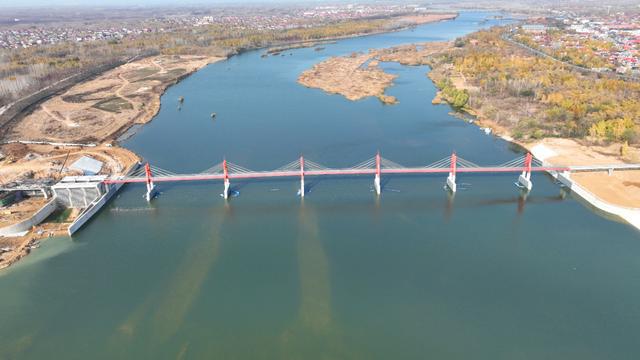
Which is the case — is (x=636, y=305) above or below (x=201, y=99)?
below

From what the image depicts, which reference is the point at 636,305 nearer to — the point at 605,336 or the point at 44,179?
the point at 605,336

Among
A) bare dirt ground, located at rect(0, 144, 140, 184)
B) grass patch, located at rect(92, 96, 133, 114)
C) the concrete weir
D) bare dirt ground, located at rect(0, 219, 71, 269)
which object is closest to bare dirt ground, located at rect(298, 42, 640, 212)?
grass patch, located at rect(92, 96, 133, 114)

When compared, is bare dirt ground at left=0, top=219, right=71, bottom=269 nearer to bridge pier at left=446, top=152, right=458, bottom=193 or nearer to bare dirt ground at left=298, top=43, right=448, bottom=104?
bridge pier at left=446, top=152, right=458, bottom=193

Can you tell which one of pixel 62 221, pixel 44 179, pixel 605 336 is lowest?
pixel 605 336

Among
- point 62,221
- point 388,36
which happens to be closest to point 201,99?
point 62,221

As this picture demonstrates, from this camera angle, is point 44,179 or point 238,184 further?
point 238,184

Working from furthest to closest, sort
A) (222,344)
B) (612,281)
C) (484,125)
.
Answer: (484,125) → (612,281) → (222,344)

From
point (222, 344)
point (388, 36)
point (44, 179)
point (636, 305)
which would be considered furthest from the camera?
point (388, 36)
